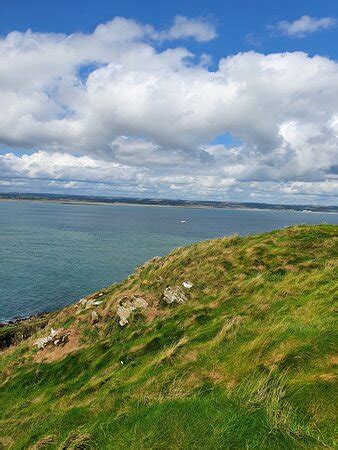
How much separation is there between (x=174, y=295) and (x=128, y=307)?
4.01 metres

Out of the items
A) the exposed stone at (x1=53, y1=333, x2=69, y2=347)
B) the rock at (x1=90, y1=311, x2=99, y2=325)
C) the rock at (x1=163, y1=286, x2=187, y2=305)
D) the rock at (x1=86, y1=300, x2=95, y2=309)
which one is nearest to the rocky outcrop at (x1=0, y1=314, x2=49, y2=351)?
the rock at (x1=86, y1=300, x2=95, y2=309)

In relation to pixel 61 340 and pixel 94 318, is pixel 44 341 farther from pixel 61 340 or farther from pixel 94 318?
pixel 94 318

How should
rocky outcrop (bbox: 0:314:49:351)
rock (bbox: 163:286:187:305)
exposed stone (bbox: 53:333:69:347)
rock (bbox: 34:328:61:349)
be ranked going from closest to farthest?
rock (bbox: 163:286:187:305) < exposed stone (bbox: 53:333:69:347) < rock (bbox: 34:328:61:349) < rocky outcrop (bbox: 0:314:49:351)

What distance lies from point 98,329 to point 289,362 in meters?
19.0

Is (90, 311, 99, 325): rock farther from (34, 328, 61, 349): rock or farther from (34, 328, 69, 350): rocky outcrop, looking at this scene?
(34, 328, 61, 349): rock

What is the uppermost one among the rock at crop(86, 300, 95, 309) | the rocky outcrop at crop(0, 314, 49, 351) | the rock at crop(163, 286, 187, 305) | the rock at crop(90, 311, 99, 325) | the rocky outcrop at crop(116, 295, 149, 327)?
the rock at crop(163, 286, 187, 305)

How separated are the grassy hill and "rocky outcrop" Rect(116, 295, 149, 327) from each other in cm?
48

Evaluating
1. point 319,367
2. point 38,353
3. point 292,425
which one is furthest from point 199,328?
point 38,353

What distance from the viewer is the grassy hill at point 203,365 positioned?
9203 millimetres

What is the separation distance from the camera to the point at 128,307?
2686cm

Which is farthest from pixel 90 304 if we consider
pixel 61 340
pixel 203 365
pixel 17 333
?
pixel 203 365

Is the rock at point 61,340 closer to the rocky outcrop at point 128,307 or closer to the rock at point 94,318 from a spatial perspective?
the rock at point 94,318

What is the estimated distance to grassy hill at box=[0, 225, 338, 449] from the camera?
920cm

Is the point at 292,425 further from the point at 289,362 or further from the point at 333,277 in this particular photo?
the point at 333,277
